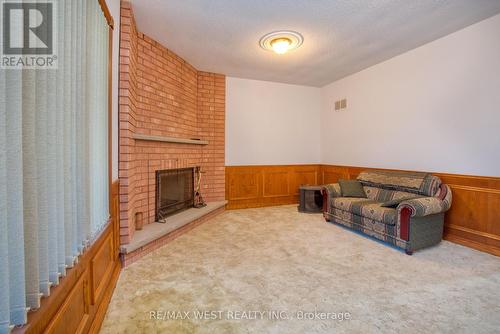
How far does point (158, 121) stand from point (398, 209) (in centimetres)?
340

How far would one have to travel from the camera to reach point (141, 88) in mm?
3082

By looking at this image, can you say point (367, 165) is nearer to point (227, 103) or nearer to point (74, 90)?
point (227, 103)

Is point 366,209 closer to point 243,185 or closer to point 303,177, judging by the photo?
point 303,177

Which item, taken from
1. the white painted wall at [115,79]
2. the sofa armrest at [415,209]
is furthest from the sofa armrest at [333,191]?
the white painted wall at [115,79]

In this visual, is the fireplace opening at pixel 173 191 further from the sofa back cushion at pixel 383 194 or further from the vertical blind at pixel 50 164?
the sofa back cushion at pixel 383 194

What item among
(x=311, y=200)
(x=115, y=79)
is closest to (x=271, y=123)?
(x=311, y=200)

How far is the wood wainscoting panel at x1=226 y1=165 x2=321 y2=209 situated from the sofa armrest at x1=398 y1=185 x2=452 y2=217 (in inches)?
109

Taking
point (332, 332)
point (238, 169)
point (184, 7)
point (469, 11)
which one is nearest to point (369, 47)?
point (469, 11)

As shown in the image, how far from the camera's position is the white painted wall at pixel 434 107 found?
287 centimetres

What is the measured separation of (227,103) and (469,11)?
3.76 m

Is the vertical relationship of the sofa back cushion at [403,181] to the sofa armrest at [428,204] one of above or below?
above

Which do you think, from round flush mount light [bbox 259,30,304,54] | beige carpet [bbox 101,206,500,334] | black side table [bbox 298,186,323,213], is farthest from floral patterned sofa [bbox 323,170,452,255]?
round flush mount light [bbox 259,30,304,54]

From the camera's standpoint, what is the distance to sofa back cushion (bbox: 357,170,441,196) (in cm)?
316

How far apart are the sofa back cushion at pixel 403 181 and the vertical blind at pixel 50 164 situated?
3.79 meters
